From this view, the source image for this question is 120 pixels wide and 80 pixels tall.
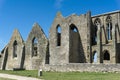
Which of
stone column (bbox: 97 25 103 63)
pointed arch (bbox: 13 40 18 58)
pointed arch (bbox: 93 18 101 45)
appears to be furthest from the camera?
pointed arch (bbox: 13 40 18 58)

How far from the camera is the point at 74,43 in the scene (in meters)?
43.0

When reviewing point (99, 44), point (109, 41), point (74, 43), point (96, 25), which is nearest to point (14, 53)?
point (74, 43)

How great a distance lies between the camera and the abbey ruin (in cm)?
4150

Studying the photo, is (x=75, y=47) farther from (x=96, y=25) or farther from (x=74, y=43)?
(x=96, y=25)

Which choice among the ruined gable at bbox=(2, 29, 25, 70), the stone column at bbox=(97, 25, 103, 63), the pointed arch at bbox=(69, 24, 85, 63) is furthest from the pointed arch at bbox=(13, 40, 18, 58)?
the stone column at bbox=(97, 25, 103, 63)

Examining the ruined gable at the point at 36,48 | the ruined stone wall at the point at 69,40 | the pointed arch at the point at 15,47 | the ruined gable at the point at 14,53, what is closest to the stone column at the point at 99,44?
the ruined stone wall at the point at 69,40

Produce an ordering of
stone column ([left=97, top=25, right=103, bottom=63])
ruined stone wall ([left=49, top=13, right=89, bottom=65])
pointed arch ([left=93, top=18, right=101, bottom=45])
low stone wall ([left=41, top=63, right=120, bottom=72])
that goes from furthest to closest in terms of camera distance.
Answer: pointed arch ([left=93, top=18, right=101, bottom=45])
ruined stone wall ([left=49, top=13, right=89, bottom=65])
stone column ([left=97, top=25, right=103, bottom=63])
low stone wall ([left=41, top=63, right=120, bottom=72])

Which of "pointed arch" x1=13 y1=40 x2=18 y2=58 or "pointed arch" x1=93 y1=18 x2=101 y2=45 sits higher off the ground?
"pointed arch" x1=93 y1=18 x2=101 y2=45

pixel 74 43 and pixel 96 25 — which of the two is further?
pixel 96 25

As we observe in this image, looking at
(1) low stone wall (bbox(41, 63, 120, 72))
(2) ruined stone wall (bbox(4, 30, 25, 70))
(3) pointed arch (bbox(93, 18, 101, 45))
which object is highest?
(3) pointed arch (bbox(93, 18, 101, 45))

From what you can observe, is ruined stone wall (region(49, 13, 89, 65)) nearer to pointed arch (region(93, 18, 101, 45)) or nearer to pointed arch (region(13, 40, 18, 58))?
pointed arch (region(93, 18, 101, 45))

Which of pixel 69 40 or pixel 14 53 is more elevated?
pixel 69 40

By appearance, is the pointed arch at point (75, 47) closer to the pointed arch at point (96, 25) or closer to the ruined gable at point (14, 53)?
the pointed arch at point (96, 25)

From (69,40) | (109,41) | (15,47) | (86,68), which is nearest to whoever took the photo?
(86,68)
